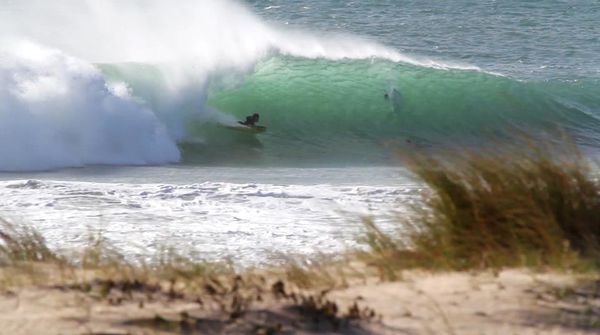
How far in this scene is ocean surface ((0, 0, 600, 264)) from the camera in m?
9.00

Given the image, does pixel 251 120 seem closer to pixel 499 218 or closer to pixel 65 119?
pixel 65 119

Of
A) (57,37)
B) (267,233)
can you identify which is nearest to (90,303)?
(267,233)

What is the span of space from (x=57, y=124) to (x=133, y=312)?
9819mm

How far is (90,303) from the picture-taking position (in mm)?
4742

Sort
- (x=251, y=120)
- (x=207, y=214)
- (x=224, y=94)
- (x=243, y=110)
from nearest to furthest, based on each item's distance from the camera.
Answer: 1. (x=207, y=214)
2. (x=251, y=120)
3. (x=243, y=110)
4. (x=224, y=94)

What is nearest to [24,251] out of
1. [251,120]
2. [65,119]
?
[65,119]

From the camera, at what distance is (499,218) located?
568 centimetres

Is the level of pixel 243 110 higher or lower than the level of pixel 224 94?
lower

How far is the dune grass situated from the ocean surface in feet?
4.24

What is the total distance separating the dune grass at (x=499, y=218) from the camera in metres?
5.54

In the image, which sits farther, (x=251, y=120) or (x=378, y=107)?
(x=378, y=107)

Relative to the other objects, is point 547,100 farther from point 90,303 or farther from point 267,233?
point 90,303

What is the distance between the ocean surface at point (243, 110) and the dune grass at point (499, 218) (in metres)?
1.29

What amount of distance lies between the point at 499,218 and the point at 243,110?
11.6 metres
